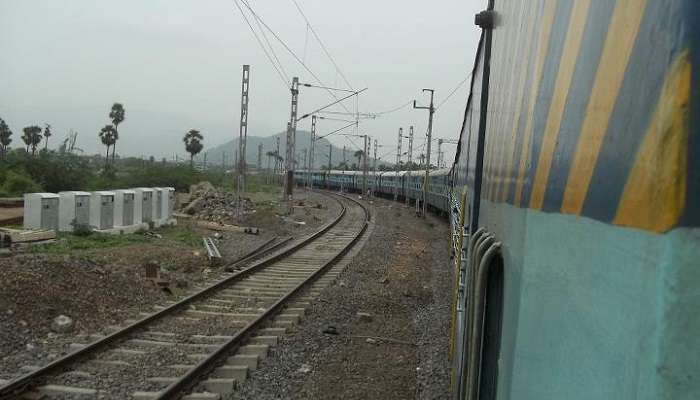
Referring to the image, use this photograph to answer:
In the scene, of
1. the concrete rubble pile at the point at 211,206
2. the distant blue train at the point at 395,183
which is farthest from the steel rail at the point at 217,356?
the concrete rubble pile at the point at 211,206

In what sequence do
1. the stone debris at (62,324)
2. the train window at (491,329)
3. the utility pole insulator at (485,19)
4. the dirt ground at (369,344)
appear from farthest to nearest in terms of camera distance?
→ the stone debris at (62,324) < the dirt ground at (369,344) < the utility pole insulator at (485,19) < the train window at (491,329)

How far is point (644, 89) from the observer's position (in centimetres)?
89

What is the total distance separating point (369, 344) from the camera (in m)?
8.62

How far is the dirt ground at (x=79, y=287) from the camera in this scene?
7773 millimetres

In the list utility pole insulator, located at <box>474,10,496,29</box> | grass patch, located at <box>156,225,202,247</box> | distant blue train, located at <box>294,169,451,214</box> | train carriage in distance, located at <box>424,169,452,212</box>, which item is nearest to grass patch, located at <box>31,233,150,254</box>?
grass patch, located at <box>156,225,202,247</box>

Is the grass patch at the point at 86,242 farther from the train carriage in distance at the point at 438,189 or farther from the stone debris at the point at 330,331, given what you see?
the train carriage in distance at the point at 438,189

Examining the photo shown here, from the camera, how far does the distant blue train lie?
29.8 metres

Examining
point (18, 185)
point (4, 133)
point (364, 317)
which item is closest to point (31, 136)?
point (4, 133)

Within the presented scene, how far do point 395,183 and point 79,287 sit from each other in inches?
1556

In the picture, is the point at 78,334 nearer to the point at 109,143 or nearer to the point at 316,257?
the point at 316,257

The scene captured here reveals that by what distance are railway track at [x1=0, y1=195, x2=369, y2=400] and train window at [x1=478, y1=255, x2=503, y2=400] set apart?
4228 mm

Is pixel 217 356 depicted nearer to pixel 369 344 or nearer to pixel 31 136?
pixel 369 344

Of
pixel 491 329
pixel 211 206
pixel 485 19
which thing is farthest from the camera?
pixel 211 206

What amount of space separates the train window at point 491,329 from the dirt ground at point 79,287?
233 inches
